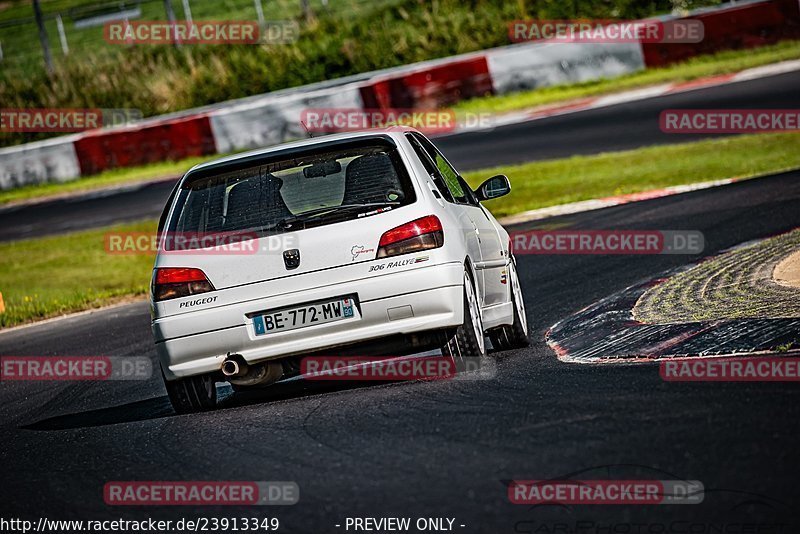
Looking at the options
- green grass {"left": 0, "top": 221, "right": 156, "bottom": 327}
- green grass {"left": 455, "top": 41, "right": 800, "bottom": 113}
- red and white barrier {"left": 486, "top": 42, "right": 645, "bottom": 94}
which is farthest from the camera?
red and white barrier {"left": 486, "top": 42, "right": 645, "bottom": 94}

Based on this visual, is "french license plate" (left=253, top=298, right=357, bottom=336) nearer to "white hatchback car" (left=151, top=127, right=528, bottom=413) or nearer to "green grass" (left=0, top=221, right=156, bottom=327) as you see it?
"white hatchback car" (left=151, top=127, right=528, bottom=413)

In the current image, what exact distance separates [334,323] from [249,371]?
653 mm

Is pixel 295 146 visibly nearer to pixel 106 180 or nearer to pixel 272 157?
pixel 272 157

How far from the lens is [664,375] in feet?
20.3

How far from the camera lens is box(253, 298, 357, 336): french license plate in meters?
6.91

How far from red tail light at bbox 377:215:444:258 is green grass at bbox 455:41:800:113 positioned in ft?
59.7

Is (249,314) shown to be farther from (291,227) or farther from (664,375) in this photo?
(664,375)

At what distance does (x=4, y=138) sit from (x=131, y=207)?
40.8 feet

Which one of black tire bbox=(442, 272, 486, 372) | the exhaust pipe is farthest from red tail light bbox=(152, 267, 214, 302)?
black tire bbox=(442, 272, 486, 372)

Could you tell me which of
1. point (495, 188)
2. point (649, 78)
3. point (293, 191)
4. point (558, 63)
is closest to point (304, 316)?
point (293, 191)

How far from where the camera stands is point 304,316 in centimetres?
693

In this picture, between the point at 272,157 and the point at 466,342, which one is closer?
the point at 466,342

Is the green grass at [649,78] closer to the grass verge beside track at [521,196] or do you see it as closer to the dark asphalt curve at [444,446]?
the grass verge beside track at [521,196]

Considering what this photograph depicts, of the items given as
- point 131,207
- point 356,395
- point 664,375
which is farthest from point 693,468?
point 131,207
